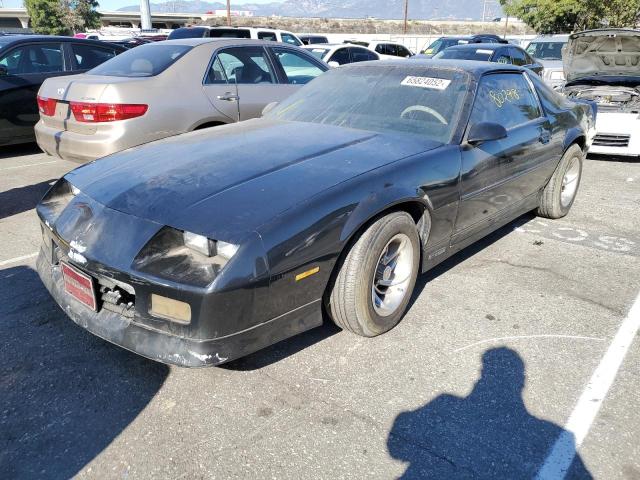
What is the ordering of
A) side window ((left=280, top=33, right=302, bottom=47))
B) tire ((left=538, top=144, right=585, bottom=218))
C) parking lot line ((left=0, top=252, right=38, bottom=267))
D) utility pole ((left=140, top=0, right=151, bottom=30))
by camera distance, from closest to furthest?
parking lot line ((left=0, top=252, right=38, bottom=267)) → tire ((left=538, top=144, right=585, bottom=218)) → side window ((left=280, top=33, right=302, bottom=47)) → utility pole ((left=140, top=0, right=151, bottom=30))

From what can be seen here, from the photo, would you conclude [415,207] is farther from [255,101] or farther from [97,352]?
[255,101]

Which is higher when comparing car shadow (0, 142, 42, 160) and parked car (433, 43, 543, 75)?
parked car (433, 43, 543, 75)

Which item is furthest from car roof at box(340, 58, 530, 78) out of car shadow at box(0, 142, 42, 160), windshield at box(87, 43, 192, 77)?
car shadow at box(0, 142, 42, 160)

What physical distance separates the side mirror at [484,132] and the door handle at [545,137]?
1.03 meters

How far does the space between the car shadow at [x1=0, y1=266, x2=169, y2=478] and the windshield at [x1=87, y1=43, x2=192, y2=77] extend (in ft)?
10.0

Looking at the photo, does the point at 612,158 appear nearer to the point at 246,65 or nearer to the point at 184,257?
the point at 246,65

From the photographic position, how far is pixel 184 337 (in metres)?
2.23

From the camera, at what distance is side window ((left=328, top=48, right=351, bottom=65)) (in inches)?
484

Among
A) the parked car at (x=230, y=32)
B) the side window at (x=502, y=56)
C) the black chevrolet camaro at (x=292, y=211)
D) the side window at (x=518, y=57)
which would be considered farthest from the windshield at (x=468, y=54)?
the black chevrolet camaro at (x=292, y=211)

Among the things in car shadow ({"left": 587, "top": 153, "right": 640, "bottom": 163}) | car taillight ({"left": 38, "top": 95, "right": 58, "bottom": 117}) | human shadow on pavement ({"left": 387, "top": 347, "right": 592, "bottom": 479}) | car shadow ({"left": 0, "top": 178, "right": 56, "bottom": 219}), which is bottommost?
car shadow ({"left": 587, "top": 153, "right": 640, "bottom": 163})

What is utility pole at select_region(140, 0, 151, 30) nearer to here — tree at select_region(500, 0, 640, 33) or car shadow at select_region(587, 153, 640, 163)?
tree at select_region(500, 0, 640, 33)

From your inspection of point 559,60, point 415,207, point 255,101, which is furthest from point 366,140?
point 559,60

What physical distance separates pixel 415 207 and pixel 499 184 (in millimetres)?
965

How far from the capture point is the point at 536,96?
444cm
